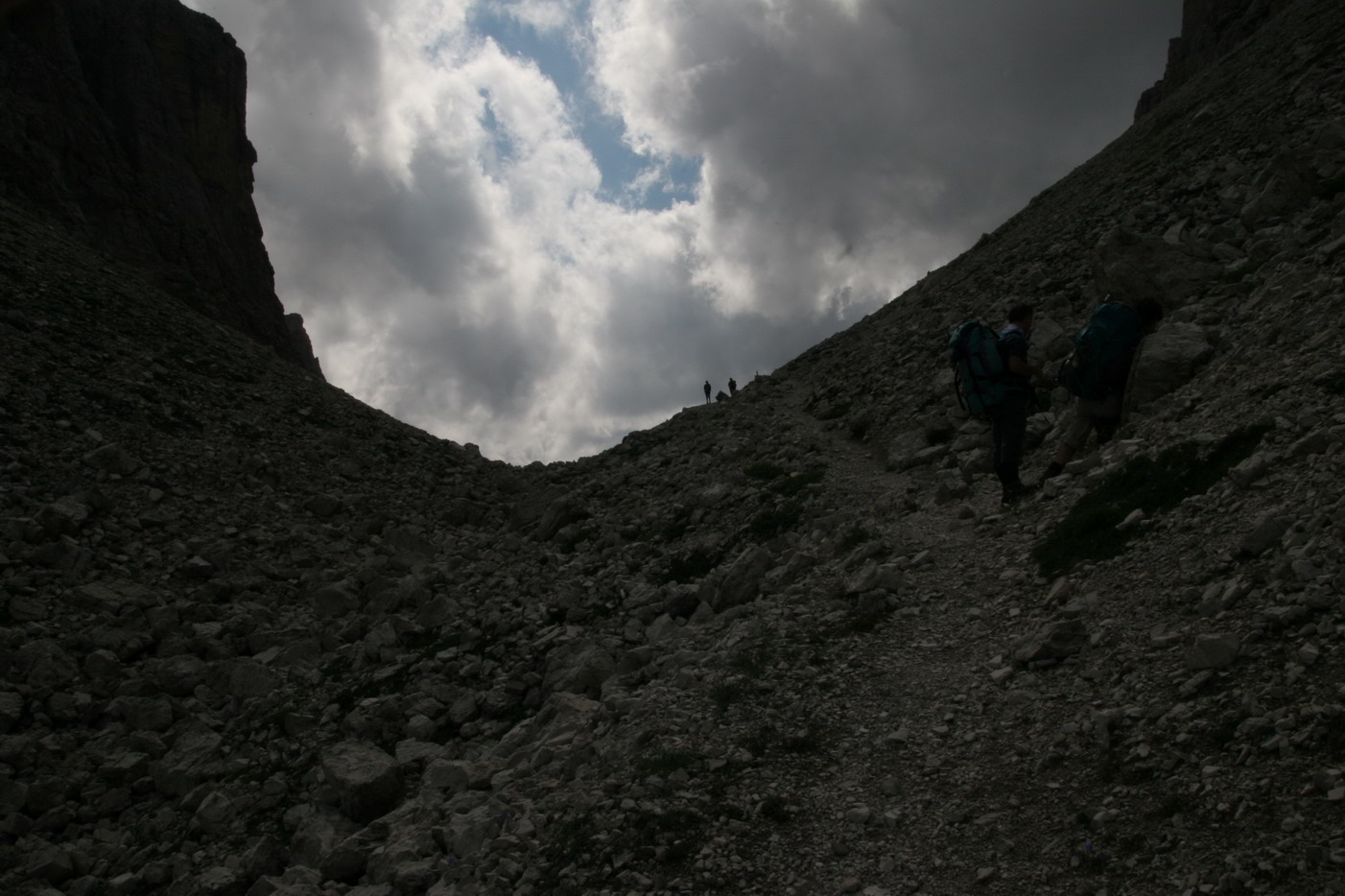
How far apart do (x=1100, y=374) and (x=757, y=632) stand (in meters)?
6.73

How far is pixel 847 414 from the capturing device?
81.7 ft

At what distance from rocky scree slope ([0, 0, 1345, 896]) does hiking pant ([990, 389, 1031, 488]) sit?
0.87m

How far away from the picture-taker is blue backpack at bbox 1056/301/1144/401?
13.3 meters

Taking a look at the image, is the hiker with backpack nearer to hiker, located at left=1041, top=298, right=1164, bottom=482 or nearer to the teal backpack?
the teal backpack

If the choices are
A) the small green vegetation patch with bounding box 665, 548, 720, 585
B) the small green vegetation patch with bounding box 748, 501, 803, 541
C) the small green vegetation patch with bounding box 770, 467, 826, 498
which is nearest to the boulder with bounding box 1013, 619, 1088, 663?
the small green vegetation patch with bounding box 748, 501, 803, 541

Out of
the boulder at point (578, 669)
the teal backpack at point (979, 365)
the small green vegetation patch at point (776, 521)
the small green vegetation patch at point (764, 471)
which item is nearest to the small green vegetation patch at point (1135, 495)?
the teal backpack at point (979, 365)

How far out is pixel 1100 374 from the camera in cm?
1323

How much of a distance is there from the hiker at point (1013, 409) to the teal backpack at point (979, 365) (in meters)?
0.09

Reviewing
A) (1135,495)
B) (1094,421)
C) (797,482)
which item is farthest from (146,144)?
(1135,495)

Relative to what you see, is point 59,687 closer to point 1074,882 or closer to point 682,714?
point 682,714

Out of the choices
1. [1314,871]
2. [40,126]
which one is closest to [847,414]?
[1314,871]

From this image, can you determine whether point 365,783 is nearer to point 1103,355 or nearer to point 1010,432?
point 1010,432

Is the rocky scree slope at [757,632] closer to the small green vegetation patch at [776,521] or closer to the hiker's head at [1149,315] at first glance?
the small green vegetation patch at [776,521]

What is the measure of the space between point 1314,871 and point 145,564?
70.7 feet
